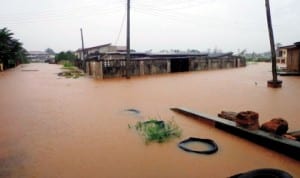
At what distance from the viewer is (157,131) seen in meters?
6.15

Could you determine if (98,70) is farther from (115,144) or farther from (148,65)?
(115,144)

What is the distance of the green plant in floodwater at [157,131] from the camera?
19.3ft

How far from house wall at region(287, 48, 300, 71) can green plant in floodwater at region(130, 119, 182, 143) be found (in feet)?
58.5

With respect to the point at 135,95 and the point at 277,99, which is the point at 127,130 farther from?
the point at 277,99

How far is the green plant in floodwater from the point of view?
19.3 ft

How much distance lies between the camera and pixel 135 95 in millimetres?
12422

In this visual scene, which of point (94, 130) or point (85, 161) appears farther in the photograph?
point (94, 130)

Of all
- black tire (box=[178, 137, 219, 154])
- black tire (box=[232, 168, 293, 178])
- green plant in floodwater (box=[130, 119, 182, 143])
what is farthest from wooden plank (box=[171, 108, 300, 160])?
black tire (box=[232, 168, 293, 178])

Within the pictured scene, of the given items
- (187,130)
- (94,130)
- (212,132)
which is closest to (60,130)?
(94,130)

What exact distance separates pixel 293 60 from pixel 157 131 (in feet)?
64.8

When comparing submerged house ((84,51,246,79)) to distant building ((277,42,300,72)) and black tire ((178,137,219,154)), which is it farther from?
black tire ((178,137,219,154))

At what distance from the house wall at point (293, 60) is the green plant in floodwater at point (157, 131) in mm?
17827

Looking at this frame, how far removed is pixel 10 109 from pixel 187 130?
6798 mm

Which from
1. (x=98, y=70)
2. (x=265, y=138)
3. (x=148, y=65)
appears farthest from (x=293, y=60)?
(x=265, y=138)
